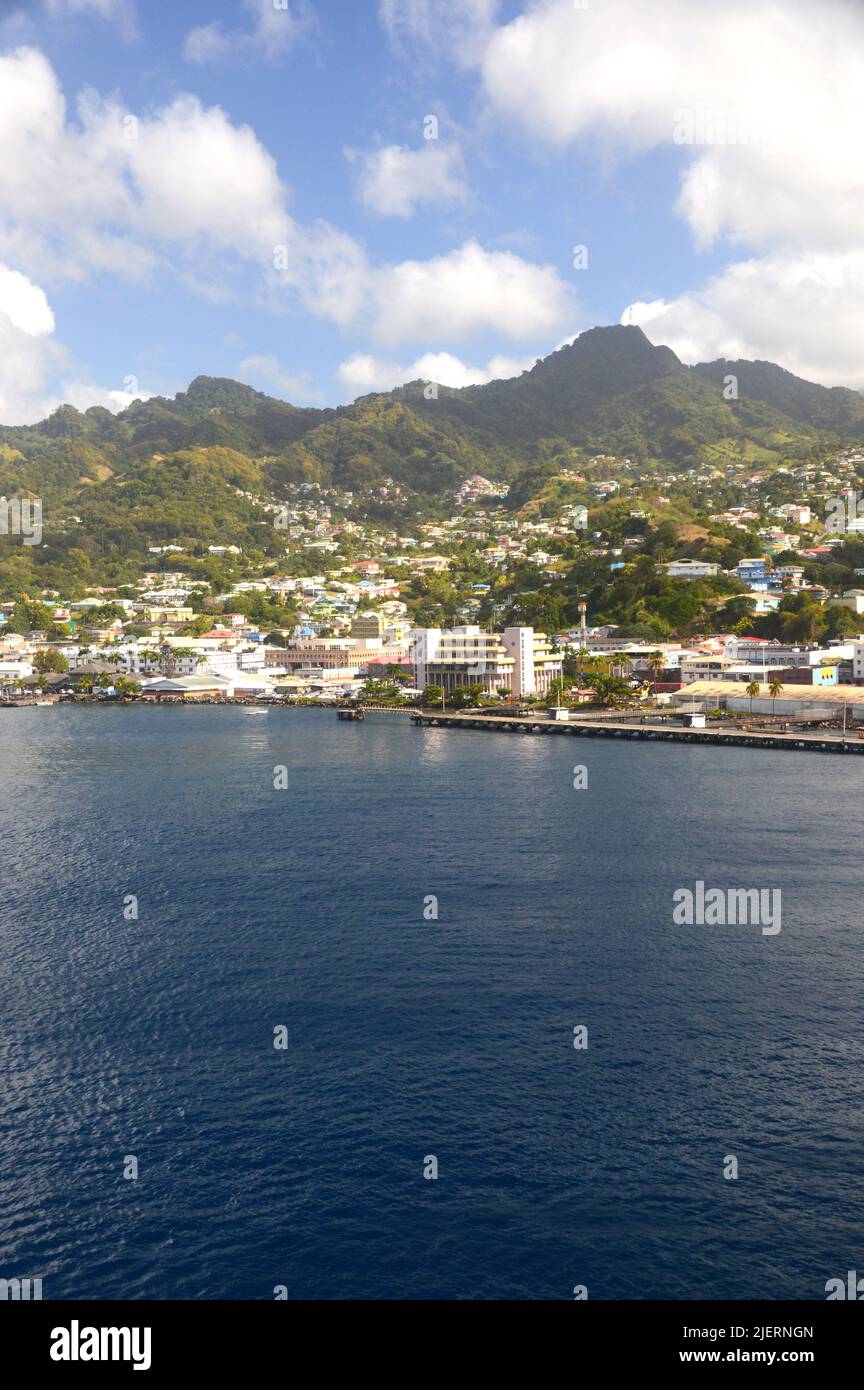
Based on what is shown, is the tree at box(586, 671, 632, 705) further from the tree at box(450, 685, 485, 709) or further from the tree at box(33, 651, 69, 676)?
the tree at box(33, 651, 69, 676)

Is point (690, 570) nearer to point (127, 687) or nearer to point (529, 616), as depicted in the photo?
point (529, 616)

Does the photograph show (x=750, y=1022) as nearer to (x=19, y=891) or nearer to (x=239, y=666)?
(x=19, y=891)

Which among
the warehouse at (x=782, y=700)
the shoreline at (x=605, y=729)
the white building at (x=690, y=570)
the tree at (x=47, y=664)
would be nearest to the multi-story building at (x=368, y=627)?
the shoreline at (x=605, y=729)

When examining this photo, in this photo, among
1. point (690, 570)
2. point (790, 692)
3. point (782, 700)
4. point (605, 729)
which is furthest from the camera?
point (690, 570)

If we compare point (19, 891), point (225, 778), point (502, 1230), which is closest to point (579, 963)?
point (502, 1230)

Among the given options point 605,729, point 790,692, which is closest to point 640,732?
point 605,729

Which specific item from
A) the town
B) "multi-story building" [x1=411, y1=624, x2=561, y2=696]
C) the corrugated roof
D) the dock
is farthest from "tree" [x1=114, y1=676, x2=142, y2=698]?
the corrugated roof
